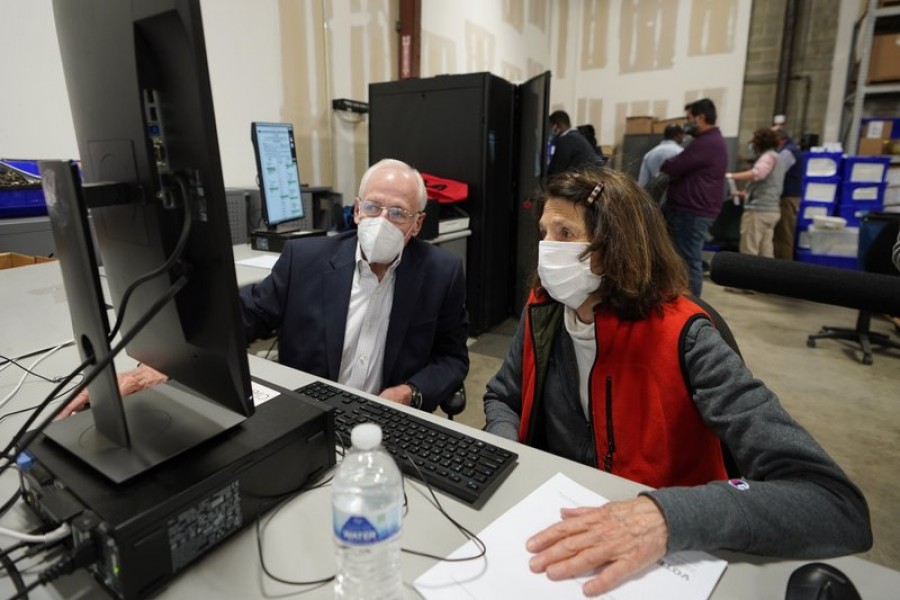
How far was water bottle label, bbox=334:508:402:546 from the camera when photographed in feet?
1.66

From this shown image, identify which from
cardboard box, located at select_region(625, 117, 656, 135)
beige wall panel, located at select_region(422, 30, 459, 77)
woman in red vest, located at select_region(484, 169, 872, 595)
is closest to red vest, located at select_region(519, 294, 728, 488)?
woman in red vest, located at select_region(484, 169, 872, 595)

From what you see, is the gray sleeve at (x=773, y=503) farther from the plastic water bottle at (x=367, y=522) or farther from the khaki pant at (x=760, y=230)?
the khaki pant at (x=760, y=230)

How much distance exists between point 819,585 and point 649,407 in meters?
0.47

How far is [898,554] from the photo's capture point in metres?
1.65

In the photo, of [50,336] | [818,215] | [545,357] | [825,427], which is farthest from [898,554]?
[818,215]

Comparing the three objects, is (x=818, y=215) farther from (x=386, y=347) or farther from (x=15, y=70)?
(x=15, y=70)

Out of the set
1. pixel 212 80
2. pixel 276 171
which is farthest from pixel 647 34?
pixel 212 80

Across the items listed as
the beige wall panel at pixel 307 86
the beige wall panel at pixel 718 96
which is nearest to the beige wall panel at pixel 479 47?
the beige wall panel at pixel 307 86

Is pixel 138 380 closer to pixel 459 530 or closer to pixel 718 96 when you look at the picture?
pixel 459 530

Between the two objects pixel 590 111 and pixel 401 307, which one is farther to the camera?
pixel 590 111

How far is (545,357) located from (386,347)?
554mm

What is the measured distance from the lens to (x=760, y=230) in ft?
16.7

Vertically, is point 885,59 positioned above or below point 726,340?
above

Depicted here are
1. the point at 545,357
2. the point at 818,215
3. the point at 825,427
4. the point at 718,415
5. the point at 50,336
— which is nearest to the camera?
the point at 718,415
